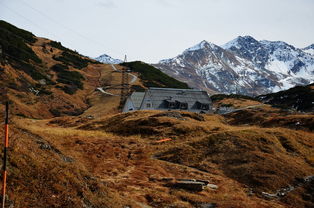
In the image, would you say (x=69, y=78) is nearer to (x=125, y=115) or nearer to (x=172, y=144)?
(x=125, y=115)

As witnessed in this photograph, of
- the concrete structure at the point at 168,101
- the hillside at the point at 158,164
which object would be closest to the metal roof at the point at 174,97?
the concrete structure at the point at 168,101

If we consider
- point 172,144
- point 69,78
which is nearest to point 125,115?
point 172,144

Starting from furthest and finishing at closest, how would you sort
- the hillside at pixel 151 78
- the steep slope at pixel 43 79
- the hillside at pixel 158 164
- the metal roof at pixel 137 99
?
the hillside at pixel 151 78, the steep slope at pixel 43 79, the metal roof at pixel 137 99, the hillside at pixel 158 164

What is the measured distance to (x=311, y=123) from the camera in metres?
44.2

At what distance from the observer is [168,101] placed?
7888 cm

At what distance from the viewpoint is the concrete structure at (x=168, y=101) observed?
78250 millimetres

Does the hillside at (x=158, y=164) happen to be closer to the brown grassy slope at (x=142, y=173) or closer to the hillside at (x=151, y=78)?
the brown grassy slope at (x=142, y=173)

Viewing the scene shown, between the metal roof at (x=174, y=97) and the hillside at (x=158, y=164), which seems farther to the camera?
the metal roof at (x=174, y=97)

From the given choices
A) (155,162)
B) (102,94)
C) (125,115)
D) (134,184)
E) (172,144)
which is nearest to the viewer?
(134,184)

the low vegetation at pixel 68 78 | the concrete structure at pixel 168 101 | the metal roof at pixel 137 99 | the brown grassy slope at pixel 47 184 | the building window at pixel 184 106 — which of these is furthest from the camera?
the low vegetation at pixel 68 78

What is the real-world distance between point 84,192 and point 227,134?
21655mm

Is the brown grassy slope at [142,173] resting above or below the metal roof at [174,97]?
below

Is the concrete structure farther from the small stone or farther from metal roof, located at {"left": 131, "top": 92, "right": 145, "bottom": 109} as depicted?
the small stone

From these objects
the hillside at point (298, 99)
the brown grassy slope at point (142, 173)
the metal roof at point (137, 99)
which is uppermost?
the hillside at point (298, 99)
